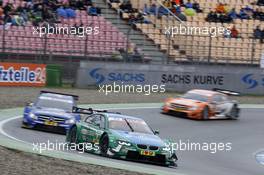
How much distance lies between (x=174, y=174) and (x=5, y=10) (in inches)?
950

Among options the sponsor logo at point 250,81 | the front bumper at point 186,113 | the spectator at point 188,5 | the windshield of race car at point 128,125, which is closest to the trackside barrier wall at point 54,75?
the front bumper at point 186,113

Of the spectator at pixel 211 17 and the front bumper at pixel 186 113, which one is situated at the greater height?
the spectator at pixel 211 17

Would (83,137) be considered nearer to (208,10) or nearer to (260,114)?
(260,114)

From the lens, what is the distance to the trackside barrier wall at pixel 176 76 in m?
38.3

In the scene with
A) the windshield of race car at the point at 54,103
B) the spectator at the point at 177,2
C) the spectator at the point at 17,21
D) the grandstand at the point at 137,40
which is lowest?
the windshield of race car at the point at 54,103

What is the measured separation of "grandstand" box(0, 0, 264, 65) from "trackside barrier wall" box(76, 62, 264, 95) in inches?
46.6

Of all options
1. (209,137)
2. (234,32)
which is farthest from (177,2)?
(209,137)

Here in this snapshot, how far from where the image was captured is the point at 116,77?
38.6 metres

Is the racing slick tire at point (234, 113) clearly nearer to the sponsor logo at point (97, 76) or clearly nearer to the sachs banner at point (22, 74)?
the sponsor logo at point (97, 76)

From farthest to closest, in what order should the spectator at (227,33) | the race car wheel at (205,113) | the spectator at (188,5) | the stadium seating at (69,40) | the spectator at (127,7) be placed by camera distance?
1. the spectator at (188,5)
2. the spectator at (227,33)
3. the spectator at (127,7)
4. the stadium seating at (69,40)
5. the race car wheel at (205,113)

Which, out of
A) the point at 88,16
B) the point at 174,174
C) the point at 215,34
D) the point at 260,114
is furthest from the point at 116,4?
the point at 174,174

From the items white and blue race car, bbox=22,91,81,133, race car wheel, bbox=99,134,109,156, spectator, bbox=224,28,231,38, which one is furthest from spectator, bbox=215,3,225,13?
race car wheel, bbox=99,134,109,156

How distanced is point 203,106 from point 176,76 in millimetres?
9496

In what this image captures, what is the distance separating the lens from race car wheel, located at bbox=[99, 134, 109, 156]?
723 inches
